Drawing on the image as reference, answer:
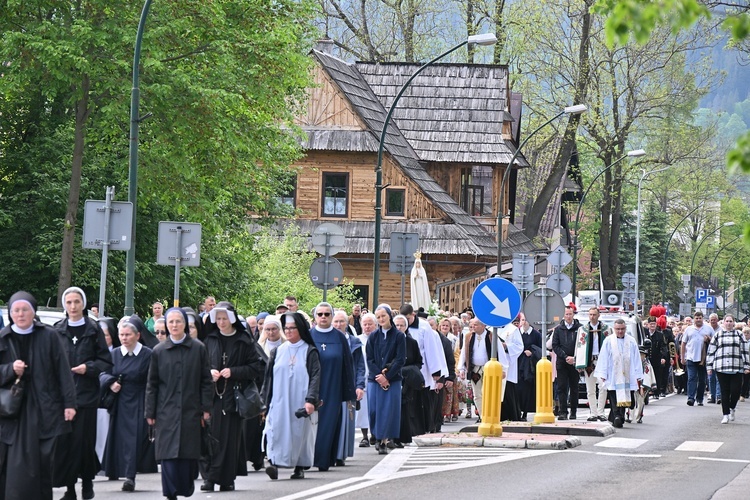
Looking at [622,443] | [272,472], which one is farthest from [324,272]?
[272,472]

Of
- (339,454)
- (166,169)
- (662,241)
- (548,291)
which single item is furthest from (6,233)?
(662,241)

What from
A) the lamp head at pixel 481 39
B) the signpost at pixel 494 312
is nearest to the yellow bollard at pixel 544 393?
the signpost at pixel 494 312

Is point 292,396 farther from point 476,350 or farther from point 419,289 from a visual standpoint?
point 419,289

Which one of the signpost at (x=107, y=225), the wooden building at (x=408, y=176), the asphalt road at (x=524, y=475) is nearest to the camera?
the asphalt road at (x=524, y=475)

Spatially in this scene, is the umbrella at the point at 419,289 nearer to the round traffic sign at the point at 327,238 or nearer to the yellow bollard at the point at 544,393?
the round traffic sign at the point at 327,238

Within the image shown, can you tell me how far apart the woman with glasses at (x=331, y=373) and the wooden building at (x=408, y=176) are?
29518mm

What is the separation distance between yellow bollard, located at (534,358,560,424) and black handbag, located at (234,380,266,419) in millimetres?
9250

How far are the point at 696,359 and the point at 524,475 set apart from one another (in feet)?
61.8

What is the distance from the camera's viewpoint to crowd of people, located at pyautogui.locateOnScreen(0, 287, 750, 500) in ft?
38.7

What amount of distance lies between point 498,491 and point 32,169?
67.4 ft

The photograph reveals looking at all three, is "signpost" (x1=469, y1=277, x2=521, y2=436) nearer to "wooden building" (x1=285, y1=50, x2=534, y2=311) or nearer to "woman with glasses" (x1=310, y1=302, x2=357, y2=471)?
"woman with glasses" (x1=310, y1=302, x2=357, y2=471)

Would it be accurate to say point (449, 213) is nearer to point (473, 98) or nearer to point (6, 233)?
point (473, 98)

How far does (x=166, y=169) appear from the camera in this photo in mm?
31094

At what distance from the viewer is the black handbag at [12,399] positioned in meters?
11.6
